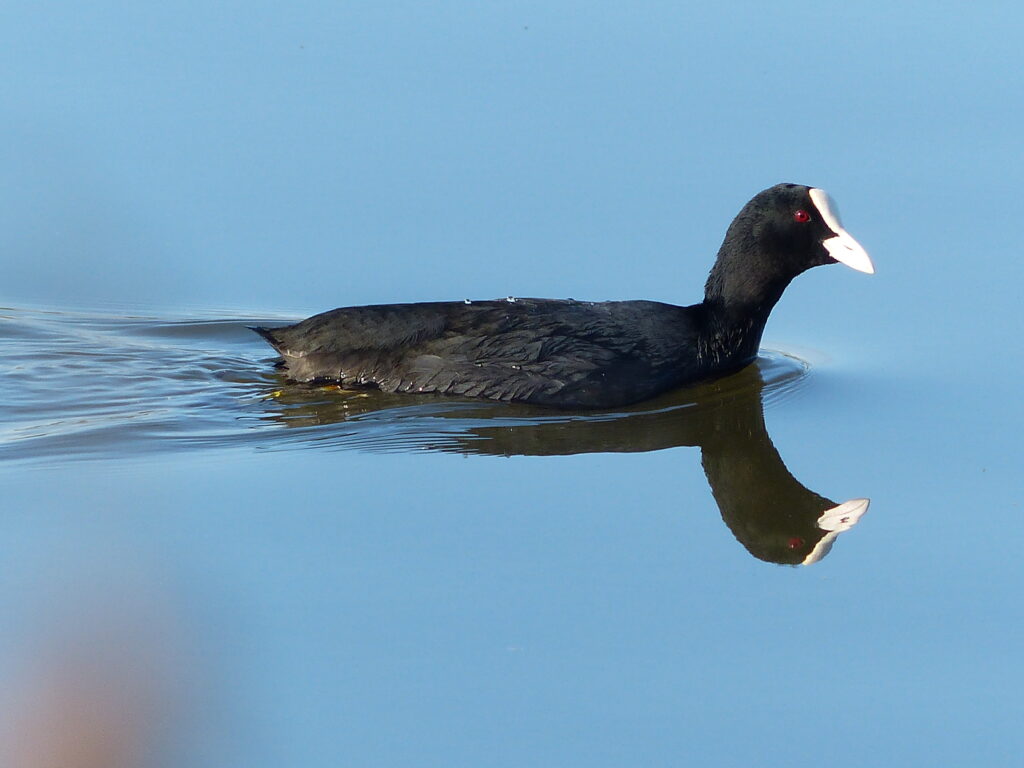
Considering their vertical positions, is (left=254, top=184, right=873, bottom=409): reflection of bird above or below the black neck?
below

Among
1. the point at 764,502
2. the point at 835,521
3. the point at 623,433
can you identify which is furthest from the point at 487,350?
the point at 835,521

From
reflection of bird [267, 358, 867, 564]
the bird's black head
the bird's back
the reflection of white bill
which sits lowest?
the reflection of white bill

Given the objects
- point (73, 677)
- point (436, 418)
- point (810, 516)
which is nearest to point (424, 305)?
point (436, 418)

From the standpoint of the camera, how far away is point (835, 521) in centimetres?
486

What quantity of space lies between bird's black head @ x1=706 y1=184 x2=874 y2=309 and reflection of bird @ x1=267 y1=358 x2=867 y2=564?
1.53 ft

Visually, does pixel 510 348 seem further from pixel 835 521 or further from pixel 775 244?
pixel 835 521

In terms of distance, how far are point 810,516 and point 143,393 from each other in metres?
2.88

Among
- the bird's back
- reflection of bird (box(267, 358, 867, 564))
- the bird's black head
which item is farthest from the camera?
the bird's black head

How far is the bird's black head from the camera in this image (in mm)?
6191

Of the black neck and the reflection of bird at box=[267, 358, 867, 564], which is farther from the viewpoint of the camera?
the black neck

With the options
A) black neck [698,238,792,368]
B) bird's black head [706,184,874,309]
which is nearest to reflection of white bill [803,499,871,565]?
black neck [698,238,792,368]

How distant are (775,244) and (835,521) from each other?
177cm

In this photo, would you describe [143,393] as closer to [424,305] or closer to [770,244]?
[424,305]

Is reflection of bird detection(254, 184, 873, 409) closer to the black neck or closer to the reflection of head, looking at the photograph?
the black neck
